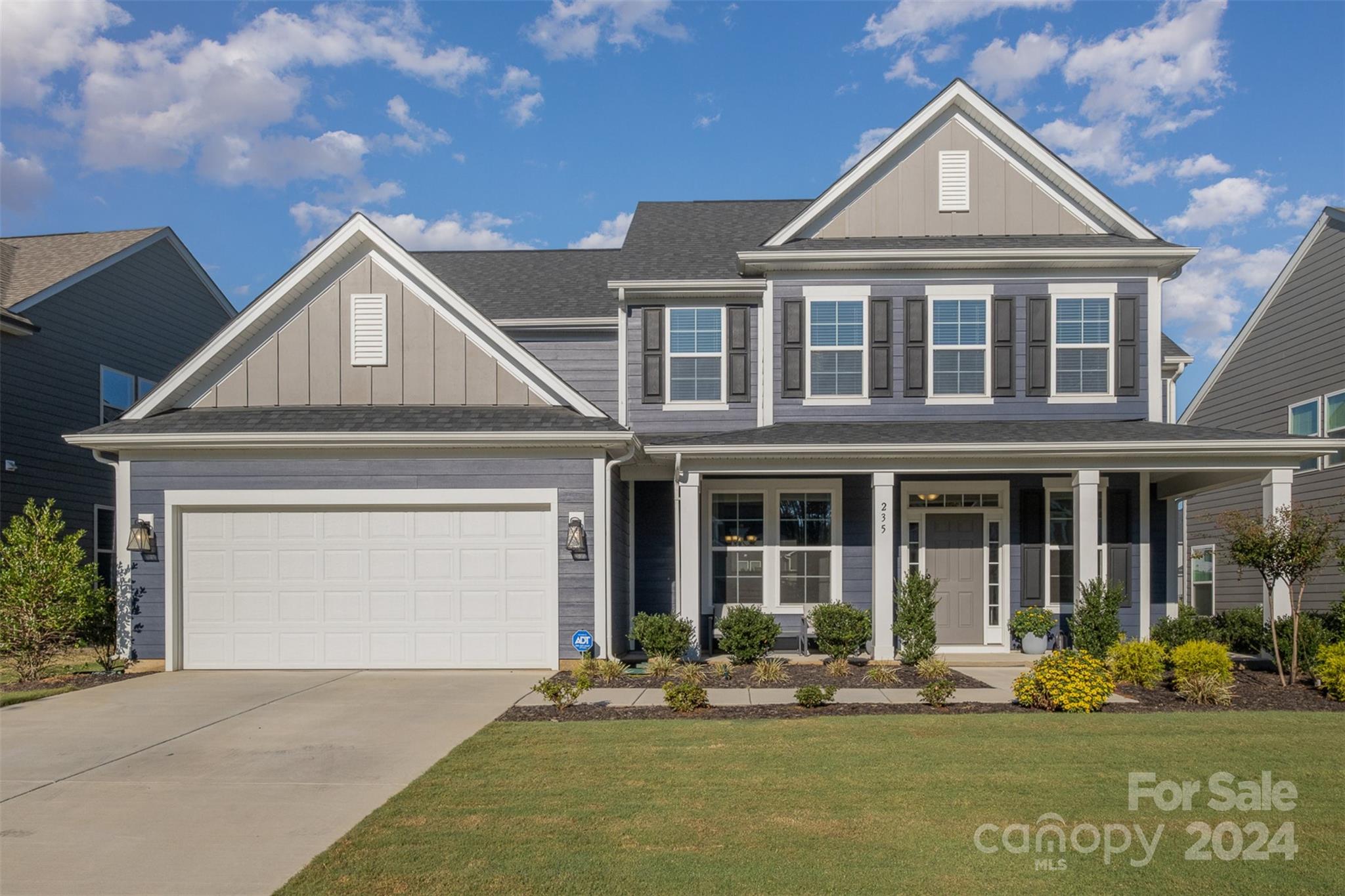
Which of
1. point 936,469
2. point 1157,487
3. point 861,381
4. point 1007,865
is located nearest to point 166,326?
point 861,381

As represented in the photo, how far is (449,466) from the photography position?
1381 cm

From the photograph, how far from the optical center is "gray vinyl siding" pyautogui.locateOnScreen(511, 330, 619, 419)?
17.2 meters

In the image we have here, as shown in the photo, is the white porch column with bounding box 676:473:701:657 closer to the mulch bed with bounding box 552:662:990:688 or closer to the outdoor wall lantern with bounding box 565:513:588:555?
the mulch bed with bounding box 552:662:990:688

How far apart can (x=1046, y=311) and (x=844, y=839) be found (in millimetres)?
11501

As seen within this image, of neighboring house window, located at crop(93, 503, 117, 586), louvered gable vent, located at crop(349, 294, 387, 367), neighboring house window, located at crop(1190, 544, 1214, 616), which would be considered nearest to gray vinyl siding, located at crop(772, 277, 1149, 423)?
louvered gable vent, located at crop(349, 294, 387, 367)

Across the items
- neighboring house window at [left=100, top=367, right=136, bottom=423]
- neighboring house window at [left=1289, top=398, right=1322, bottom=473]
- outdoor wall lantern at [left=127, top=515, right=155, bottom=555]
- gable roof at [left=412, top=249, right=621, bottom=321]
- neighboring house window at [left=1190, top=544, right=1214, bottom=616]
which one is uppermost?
gable roof at [left=412, top=249, right=621, bottom=321]

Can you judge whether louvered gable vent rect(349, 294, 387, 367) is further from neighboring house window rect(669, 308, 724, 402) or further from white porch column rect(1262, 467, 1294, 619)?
white porch column rect(1262, 467, 1294, 619)

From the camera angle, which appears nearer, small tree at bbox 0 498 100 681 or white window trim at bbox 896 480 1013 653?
small tree at bbox 0 498 100 681

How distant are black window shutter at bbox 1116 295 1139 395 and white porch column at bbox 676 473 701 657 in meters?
6.72

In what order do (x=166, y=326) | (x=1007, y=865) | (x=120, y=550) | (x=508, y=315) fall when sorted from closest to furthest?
1. (x=1007, y=865)
2. (x=120, y=550)
3. (x=508, y=315)
4. (x=166, y=326)

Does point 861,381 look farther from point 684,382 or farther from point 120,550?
point 120,550

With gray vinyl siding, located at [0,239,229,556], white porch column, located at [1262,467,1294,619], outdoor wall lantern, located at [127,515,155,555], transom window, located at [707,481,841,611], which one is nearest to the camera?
outdoor wall lantern, located at [127,515,155,555]

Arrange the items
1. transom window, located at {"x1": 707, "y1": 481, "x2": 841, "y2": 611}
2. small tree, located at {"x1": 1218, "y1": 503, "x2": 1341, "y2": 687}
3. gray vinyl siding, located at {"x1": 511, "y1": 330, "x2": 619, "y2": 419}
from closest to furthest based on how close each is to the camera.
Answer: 1. small tree, located at {"x1": 1218, "y1": 503, "x2": 1341, "y2": 687}
2. transom window, located at {"x1": 707, "y1": 481, "x2": 841, "y2": 611}
3. gray vinyl siding, located at {"x1": 511, "y1": 330, "x2": 619, "y2": 419}

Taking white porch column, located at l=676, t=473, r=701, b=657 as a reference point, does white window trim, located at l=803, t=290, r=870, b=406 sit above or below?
above
